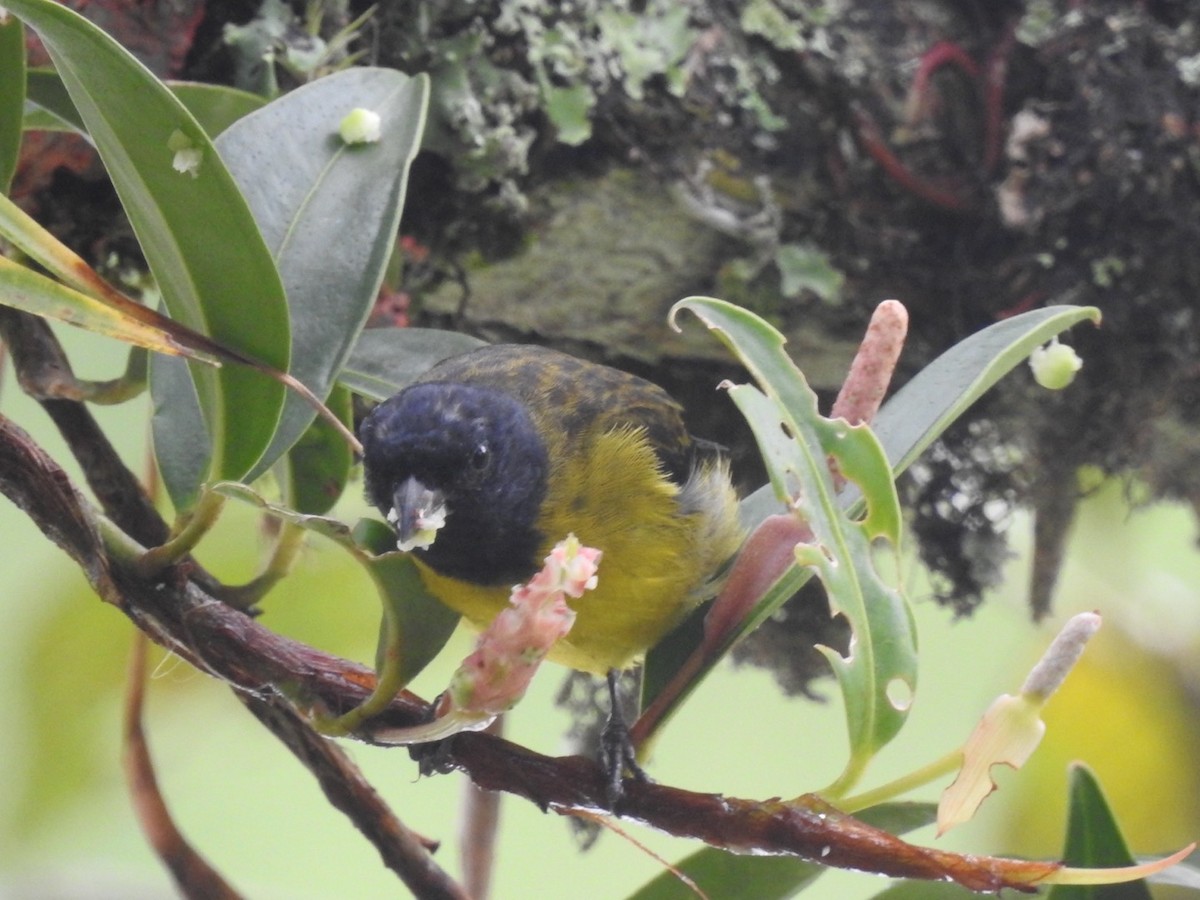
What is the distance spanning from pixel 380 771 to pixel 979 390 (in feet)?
5.25

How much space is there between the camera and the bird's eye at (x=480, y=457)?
111 centimetres

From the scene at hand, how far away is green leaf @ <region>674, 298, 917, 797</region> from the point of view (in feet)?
2.62

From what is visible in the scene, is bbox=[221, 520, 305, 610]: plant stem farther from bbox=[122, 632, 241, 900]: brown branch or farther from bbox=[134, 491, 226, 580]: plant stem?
bbox=[134, 491, 226, 580]: plant stem

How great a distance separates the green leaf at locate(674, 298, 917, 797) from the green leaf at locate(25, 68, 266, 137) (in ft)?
1.90

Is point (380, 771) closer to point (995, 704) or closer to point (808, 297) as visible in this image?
point (808, 297)

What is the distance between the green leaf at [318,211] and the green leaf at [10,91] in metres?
0.17

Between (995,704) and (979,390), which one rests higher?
(979,390)

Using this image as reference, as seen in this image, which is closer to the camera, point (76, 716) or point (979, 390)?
point (979, 390)

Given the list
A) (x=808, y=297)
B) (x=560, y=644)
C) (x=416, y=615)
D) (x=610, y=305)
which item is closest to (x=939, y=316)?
(x=808, y=297)

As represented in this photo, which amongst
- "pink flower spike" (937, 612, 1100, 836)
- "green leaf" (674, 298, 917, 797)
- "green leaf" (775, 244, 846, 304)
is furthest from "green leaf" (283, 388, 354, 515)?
"green leaf" (775, 244, 846, 304)

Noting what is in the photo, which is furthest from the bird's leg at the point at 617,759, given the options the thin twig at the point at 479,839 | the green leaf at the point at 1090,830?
the thin twig at the point at 479,839

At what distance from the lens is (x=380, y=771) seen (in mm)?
2166

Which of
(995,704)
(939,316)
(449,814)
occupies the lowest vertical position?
(449,814)

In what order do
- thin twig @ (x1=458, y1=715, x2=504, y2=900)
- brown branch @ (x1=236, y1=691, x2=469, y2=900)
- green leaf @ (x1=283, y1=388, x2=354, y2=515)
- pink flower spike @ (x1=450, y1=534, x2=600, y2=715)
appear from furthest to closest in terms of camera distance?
thin twig @ (x1=458, y1=715, x2=504, y2=900) < green leaf @ (x1=283, y1=388, x2=354, y2=515) < brown branch @ (x1=236, y1=691, x2=469, y2=900) < pink flower spike @ (x1=450, y1=534, x2=600, y2=715)
